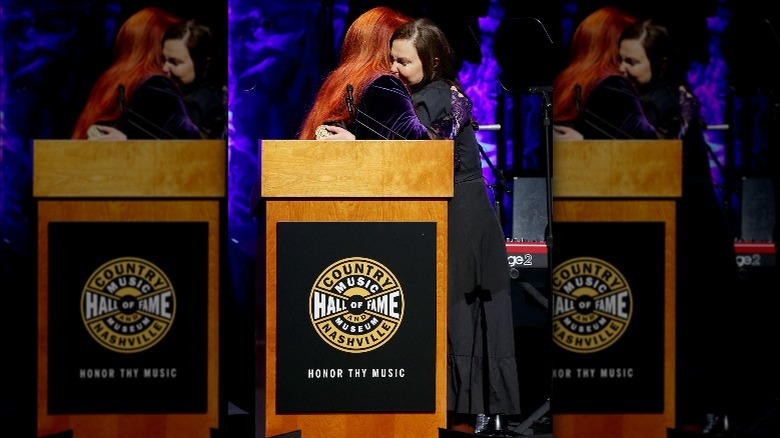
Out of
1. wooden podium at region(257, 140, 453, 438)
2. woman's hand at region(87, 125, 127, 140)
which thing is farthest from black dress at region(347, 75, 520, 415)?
woman's hand at region(87, 125, 127, 140)

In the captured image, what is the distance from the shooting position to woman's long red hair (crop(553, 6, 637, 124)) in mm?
3070

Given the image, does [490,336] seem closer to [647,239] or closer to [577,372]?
[577,372]

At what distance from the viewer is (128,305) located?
303 centimetres

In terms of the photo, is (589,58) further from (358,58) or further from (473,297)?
(473,297)

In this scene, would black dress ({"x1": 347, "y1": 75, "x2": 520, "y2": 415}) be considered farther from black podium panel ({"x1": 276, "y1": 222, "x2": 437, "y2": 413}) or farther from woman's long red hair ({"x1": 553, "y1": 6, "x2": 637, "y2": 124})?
woman's long red hair ({"x1": 553, "y1": 6, "x2": 637, "y2": 124})

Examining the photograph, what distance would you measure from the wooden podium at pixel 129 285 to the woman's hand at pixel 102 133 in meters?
0.04

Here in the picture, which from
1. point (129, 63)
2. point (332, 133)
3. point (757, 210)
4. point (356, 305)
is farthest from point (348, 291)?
point (757, 210)

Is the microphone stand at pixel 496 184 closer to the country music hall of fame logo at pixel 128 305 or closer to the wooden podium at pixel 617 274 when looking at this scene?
the wooden podium at pixel 617 274

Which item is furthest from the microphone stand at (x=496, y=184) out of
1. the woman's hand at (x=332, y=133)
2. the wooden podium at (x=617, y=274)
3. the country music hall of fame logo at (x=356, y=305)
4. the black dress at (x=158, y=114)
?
the black dress at (x=158, y=114)

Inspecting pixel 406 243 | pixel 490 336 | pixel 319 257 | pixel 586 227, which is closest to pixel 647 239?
pixel 586 227

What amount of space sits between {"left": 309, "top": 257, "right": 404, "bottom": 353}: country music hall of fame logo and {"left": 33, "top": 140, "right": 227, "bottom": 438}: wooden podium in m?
0.69

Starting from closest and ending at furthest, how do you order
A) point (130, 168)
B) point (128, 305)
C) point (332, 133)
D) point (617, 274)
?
point (332, 133), point (130, 168), point (128, 305), point (617, 274)

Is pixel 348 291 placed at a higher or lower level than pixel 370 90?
lower

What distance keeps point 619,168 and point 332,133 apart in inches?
44.2
